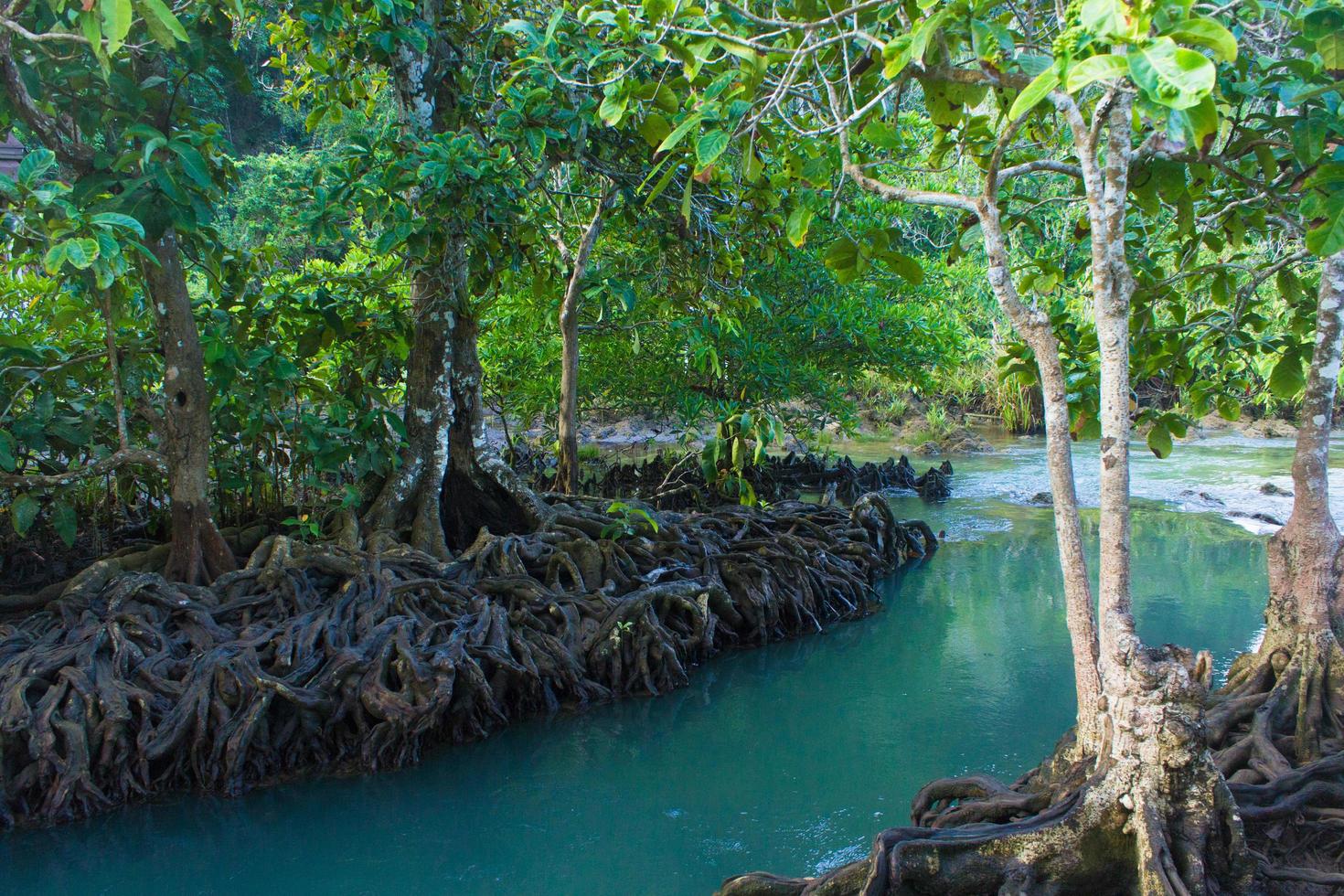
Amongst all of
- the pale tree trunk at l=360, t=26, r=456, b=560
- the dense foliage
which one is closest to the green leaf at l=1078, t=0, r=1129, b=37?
the dense foliage

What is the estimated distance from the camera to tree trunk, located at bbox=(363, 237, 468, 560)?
21.3 feet

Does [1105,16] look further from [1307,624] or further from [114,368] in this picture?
[114,368]

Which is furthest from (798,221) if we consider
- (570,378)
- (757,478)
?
(757,478)

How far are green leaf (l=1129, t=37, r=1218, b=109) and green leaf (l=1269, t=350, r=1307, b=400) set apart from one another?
272 centimetres

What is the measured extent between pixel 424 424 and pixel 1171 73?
18.3 feet

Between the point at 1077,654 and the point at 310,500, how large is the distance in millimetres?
5205

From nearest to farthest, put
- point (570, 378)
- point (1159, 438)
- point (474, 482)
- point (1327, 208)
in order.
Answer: point (1327, 208) → point (1159, 438) → point (474, 482) → point (570, 378)

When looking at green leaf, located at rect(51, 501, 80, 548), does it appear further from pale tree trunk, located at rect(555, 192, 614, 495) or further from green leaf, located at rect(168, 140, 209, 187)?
pale tree trunk, located at rect(555, 192, 614, 495)

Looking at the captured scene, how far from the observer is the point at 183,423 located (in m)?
5.53

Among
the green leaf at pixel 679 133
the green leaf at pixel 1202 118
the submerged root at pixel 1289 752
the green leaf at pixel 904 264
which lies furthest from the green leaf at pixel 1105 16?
the submerged root at pixel 1289 752

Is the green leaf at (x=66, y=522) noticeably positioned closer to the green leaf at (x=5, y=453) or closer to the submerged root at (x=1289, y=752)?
the green leaf at (x=5, y=453)

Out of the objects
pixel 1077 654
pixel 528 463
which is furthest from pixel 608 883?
pixel 528 463

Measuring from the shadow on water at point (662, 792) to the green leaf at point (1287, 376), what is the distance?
1989mm

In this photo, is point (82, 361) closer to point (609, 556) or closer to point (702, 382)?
point (609, 556)
